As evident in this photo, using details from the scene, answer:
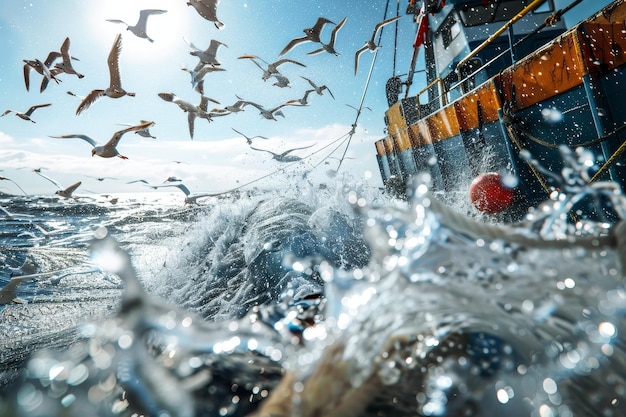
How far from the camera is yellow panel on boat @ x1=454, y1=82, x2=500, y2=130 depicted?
17.9ft

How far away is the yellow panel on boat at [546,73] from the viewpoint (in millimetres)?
3977

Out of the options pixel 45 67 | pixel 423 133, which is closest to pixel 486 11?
pixel 423 133

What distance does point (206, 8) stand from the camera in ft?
20.8

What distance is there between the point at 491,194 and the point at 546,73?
1.71 m

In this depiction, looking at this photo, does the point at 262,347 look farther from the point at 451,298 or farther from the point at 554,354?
the point at 554,354

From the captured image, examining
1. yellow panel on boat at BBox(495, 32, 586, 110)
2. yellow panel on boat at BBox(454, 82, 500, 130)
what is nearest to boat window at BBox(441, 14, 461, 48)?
yellow panel on boat at BBox(454, 82, 500, 130)

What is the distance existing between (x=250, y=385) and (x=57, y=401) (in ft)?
1.87

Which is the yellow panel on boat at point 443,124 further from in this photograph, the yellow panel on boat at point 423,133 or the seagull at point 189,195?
the seagull at point 189,195

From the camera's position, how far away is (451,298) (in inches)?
44.8

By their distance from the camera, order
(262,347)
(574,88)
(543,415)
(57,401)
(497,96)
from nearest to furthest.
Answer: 1. (57,401)
2. (543,415)
3. (262,347)
4. (574,88)
5. (497,96)

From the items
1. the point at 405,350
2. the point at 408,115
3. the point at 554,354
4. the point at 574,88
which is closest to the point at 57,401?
the point at 405,350

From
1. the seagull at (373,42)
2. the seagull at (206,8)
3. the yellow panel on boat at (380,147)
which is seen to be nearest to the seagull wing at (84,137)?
the seagull at (206,8)

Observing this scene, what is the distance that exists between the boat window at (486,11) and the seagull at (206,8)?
698 centimetres

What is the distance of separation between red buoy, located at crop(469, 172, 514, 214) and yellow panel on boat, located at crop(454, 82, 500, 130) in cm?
113
